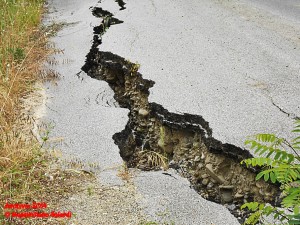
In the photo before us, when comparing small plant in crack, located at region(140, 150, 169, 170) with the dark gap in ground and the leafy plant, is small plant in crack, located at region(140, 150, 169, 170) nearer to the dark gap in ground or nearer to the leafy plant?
the dark gap in ground

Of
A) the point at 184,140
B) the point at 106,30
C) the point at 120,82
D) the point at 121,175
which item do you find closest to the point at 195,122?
the point at 184,140

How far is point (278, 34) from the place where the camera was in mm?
4660

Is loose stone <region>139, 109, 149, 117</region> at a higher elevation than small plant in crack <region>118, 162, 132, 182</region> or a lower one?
higher

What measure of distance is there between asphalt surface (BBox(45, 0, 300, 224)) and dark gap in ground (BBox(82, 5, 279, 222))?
0.08 m

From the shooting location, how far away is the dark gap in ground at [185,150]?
2289mm

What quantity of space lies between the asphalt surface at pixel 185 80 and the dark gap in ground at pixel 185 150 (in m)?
0.08

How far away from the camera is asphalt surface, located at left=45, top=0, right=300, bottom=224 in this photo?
2352mm

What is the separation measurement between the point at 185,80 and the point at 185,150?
922 mm

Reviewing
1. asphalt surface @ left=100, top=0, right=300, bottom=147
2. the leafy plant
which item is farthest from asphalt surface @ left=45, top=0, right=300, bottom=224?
the leafy plant

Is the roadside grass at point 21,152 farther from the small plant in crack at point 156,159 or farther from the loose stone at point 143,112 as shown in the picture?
the loose stone at point 143,112

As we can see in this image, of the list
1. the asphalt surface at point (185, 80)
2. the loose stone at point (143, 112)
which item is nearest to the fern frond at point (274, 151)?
the asphalt surface at point (185, 80)

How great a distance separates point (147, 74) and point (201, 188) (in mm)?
1461

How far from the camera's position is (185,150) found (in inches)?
108

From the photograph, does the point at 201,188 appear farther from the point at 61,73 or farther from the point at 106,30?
the point at 106,30
